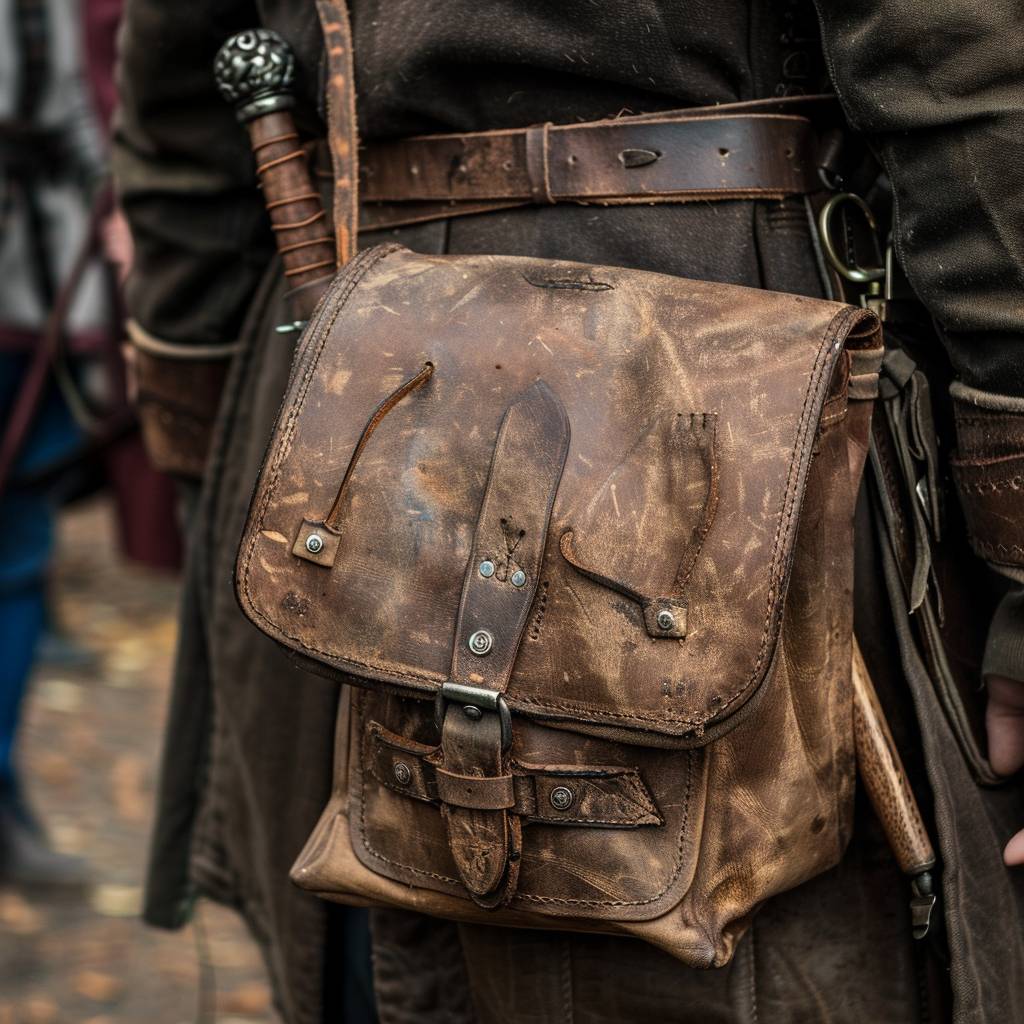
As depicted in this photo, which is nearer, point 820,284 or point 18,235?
point 820,284

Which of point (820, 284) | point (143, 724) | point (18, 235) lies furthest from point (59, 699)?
point (820, 284)

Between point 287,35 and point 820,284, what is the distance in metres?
0.60

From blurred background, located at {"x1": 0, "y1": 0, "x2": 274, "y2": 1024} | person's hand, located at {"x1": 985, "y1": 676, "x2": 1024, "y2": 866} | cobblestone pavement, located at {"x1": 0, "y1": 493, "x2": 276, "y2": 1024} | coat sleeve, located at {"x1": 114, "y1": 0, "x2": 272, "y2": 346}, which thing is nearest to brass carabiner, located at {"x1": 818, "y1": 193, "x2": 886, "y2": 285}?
person's hand, located at {"x1": 985, "y1": 676, "x2": 1024, "y2": 866}

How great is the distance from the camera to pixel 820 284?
49.8 inches

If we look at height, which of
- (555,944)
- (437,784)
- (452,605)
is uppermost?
(452,605)

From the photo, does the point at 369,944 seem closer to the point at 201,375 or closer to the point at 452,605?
the point at 452,605

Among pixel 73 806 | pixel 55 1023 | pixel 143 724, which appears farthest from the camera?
pixel 143 724

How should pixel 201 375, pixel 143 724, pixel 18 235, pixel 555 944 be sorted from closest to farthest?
pixel 555 944 < pixel 201 375 < pixel 18 235 < pixel 143 724

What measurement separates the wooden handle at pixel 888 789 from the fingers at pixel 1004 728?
0.11 metres

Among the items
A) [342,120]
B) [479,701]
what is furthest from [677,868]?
[342,120]

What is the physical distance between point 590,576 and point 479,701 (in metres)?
0.13

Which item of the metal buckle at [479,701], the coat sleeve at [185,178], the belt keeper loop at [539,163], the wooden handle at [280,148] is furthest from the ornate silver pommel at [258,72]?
the metal buckle at [479,701]

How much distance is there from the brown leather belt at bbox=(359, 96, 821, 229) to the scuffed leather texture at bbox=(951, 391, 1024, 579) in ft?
0.86

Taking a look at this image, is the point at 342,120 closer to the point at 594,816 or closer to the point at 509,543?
the point at 509,543
